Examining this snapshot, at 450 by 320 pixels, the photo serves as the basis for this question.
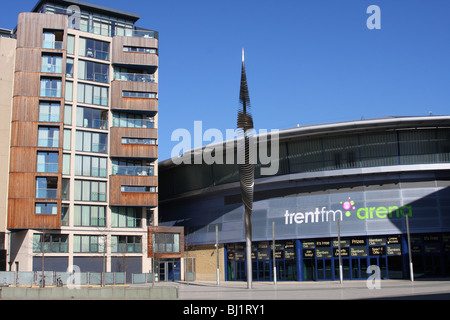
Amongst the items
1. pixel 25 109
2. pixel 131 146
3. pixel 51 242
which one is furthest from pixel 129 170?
pixel 25 109

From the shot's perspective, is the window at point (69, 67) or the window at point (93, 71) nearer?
the window at point (69, 67)

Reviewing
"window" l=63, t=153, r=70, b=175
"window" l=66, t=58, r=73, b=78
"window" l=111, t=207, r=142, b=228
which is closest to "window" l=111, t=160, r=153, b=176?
"window" l=111, t=207, r=142, b=228

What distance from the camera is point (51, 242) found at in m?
56.4

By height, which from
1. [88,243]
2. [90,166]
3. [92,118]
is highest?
[92,118]

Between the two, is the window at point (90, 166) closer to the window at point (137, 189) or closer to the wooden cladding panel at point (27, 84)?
the window at point (137, 189)

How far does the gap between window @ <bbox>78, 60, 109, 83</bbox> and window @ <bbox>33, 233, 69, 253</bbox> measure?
1671 centimetres

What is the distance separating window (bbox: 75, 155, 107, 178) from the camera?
59969mm

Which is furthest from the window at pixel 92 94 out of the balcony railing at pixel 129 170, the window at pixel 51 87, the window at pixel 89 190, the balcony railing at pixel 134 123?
the window at pixel 89 190

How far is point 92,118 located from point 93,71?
5120 mm

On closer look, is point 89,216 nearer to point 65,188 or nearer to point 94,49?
point 65,188

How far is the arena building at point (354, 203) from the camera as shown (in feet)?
168

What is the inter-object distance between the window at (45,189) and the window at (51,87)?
849 cm
